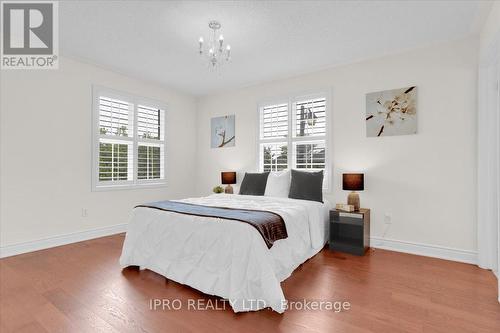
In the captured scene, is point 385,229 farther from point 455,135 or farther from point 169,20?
point 169,20

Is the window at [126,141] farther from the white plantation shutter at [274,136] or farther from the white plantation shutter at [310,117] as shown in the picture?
the white plantation shutter at [310,117]

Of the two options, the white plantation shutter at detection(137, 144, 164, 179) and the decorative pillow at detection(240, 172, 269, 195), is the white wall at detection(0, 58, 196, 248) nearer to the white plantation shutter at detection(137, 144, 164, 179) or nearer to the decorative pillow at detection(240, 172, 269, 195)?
the white plantation shutter at detection(137, 144, 164, 179)

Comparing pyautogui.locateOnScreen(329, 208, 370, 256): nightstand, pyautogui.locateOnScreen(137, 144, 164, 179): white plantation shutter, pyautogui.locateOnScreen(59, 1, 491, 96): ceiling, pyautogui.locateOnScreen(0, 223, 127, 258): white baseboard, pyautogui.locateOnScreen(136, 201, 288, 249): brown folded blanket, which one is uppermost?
pyautogui.locateOnScreen(59, 1, 491, 96): ceiling

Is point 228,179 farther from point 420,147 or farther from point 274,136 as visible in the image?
point 420,147

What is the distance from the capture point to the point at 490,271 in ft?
9.01

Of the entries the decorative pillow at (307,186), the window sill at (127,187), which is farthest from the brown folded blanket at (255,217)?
the window sill at (127,187)

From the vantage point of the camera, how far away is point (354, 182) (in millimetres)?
3406

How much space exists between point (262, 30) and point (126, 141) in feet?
9.75

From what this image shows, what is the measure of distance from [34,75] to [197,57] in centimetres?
219

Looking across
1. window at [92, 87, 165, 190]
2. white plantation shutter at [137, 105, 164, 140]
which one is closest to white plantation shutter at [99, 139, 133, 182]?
window at [92, 87, 165, 190]

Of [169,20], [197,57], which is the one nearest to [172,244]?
[169,20]

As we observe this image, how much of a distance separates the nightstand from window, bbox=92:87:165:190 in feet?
11.1

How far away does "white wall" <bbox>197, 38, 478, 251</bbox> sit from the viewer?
3.07 meters
